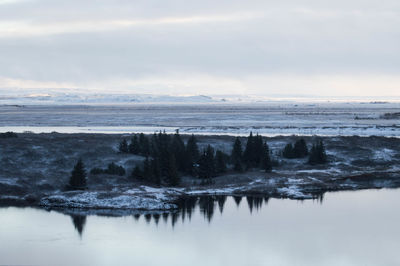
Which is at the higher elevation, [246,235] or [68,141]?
[68,141]

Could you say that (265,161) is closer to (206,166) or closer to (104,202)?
(206,166)

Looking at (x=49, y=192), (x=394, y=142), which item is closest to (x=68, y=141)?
(x=49, y=192)

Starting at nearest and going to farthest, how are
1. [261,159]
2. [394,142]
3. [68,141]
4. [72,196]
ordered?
1. [72,196]
2. [261,159]
3. [68,141]
4. [394,142]

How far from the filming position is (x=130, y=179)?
45125mm

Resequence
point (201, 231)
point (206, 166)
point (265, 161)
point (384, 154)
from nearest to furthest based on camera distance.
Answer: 1. point (201, 231)
2. point (206, 166)
3. point (265, 161)
4. point (384, 154)

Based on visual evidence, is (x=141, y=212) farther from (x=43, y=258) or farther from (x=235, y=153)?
(x=235, y=153)

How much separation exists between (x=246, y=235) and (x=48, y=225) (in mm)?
10771

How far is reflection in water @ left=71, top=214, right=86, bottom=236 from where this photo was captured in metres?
33.3

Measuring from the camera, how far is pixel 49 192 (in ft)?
136

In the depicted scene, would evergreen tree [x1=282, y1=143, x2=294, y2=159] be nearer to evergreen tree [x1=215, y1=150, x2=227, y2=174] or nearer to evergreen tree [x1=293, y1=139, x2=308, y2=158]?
evergreen tree [x1=293, y1=139, x2=308, y2=158]

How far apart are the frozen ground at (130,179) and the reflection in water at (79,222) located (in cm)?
188

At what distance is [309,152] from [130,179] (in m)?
19.4

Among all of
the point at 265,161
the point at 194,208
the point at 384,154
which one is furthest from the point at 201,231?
the point at 384,154

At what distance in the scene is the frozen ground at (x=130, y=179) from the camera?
1539 inches
